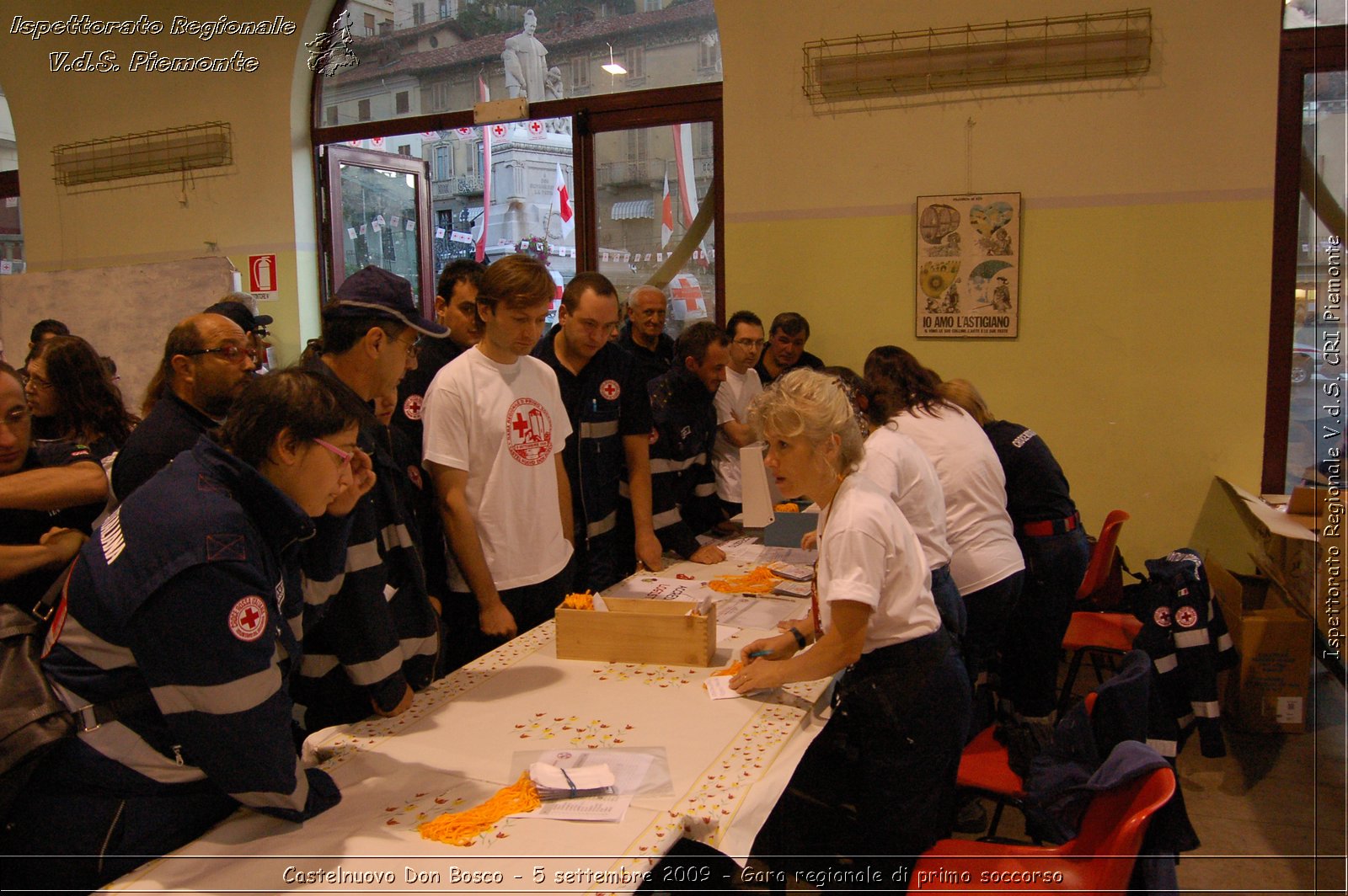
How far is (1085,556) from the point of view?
3258 mm

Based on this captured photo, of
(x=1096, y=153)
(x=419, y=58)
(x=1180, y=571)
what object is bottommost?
(x=1180, y=571)

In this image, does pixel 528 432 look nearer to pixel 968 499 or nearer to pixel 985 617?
pixel 968 499

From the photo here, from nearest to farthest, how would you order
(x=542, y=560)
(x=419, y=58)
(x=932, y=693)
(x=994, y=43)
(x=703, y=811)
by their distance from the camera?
1. (x=703, y=811)
2. (x=932, y=693)
3. (x=542, y=560)
4. (x=994, y=43)
5. (x=419, y=58)

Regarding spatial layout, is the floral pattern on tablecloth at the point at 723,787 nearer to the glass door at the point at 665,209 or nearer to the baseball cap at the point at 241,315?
the baseball cap at the point at 241,315

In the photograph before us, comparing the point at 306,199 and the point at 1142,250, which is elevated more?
the point at 306,199

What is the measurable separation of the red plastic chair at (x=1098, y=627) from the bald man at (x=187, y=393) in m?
3.01

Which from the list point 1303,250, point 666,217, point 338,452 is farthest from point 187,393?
point 1303,250

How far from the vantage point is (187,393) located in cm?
212

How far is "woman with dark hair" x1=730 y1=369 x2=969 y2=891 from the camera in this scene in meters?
1.87

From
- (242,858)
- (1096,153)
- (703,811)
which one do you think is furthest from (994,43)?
(242,858)

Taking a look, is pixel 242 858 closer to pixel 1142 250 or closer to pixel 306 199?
pixel 1142 250

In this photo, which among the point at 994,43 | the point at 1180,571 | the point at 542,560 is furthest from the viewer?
the point at 994,43

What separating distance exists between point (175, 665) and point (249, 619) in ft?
0.36

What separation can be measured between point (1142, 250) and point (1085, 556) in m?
1.96
